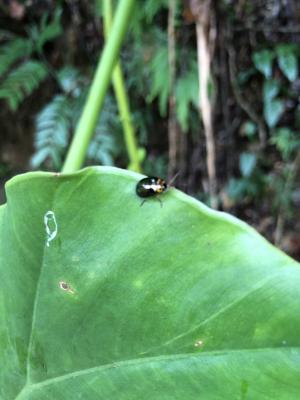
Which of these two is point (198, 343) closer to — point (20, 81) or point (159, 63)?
point (159, 63)

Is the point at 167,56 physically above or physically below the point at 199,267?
below

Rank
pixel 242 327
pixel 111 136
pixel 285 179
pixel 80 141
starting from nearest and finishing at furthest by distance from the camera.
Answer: pixel 242 327, pixel 80 141, pixel 111 136, pixel 285 179

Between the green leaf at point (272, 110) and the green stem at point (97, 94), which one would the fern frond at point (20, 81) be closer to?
the green leaf at point (272, 110)

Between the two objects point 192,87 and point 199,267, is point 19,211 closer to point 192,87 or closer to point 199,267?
point 199,267

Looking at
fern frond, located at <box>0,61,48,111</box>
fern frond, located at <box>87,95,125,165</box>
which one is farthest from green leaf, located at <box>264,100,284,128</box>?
fern frond, located at <box>0,61,48,111</box>

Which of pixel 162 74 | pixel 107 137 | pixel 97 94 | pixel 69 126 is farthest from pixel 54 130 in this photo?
pixel 97 94

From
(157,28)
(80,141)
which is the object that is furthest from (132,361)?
(157,28)

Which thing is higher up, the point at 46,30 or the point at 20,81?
the point at 46,30

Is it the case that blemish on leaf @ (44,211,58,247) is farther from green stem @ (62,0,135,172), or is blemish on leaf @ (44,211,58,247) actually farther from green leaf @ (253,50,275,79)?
green leaf @ (253,50,275,79)
